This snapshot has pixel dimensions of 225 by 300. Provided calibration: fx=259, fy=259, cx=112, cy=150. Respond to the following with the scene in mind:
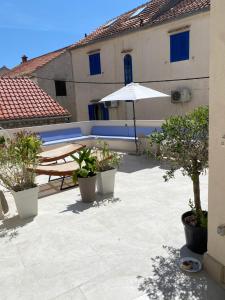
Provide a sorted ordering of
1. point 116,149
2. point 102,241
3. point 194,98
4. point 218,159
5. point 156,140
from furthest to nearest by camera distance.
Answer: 1. point 194,98
2. point 116,149
3. point 102,241
4. point 156,140
5. point 218,159

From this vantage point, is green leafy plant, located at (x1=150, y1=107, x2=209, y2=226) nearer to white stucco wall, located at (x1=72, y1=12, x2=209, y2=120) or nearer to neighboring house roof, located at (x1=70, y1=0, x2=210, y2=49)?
→ white stucco wall, located at (x1=72, y1=12, x2=209, y2=120)

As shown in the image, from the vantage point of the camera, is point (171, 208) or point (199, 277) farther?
point (171, 208)

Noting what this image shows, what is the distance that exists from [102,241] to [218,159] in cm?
213

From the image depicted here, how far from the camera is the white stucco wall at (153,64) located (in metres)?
11.7

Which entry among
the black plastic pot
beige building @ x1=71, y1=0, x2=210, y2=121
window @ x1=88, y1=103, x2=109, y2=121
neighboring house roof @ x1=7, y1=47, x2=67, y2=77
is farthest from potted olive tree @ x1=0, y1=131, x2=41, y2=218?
neighboring house roof @ x1=7, y1=47, x2=67, y2=77

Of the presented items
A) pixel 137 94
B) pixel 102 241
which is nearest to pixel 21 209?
pixel 102 241

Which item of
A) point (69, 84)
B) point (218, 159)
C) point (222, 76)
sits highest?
point (69, 84)

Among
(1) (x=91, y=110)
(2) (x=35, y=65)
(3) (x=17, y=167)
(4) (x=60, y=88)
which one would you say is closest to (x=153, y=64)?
(1) (x=91, y=110)

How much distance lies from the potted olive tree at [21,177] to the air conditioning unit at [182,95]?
9.45 meters

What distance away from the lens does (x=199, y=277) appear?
9.72 ft

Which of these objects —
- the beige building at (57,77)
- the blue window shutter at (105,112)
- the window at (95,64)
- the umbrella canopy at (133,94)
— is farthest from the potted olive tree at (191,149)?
the beige building at (57,77)

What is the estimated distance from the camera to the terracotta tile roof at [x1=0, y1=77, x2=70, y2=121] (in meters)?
11.6

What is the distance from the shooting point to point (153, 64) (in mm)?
13578

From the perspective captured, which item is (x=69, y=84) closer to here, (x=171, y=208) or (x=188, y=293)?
(x=171, y=208)
